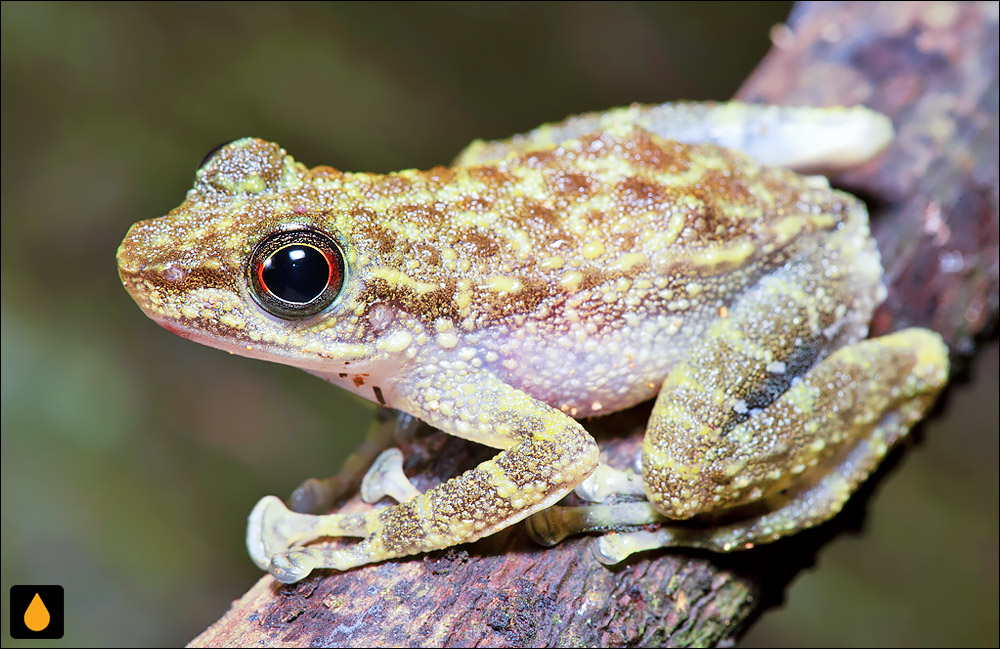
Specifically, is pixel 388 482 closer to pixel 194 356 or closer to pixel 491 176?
pixel 491 176

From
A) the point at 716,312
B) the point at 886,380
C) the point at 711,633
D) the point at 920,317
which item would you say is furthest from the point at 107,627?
the point at 920,317

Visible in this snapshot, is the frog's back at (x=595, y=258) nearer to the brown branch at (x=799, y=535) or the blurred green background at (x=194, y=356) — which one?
the brown branch at (x=799, y=535)

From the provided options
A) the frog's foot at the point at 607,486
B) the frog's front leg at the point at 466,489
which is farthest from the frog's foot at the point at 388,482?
the frog's foot at the point at 607,486

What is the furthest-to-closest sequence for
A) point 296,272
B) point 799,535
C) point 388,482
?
point 799,535 < point 388,482 < point 296,272

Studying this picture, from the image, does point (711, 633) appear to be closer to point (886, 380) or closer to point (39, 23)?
point (886, 380)

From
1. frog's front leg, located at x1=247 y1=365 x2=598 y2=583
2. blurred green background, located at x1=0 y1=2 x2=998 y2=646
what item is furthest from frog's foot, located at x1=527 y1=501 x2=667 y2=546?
blurred green background, located at x1=0 y1=2 x2=998 y2=646

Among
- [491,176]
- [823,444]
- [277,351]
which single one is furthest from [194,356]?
[823,444]
